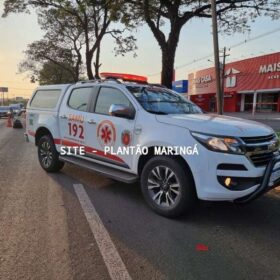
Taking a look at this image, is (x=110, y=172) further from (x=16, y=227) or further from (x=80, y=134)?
(x=16, y=227)

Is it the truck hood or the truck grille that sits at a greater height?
the truck hood

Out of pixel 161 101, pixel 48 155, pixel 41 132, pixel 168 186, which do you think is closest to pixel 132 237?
pixel 168 186

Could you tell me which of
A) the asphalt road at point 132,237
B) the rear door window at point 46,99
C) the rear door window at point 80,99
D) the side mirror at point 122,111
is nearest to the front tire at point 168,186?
the asphalt road at point 132,237

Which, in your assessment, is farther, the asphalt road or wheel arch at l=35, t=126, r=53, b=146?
wheel arch at l=35, t=126, r=53, b=146

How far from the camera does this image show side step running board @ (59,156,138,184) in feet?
16.0

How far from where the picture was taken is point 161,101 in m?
5.30

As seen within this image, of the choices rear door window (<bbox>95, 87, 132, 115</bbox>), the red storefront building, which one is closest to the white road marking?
rear door window (<bbox>95, 87, 132, 115</bbox>)

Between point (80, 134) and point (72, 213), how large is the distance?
180 centimetres

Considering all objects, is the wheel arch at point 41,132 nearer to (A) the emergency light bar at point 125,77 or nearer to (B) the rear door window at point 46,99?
(B) the rear door window at point 46,99

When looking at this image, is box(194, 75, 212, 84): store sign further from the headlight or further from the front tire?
the headlight

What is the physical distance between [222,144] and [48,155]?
4298 millimetres

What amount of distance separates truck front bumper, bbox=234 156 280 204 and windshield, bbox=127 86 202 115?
1.67 m

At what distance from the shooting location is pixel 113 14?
13141 mm

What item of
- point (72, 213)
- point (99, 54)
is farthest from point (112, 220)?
point (99, 54)
